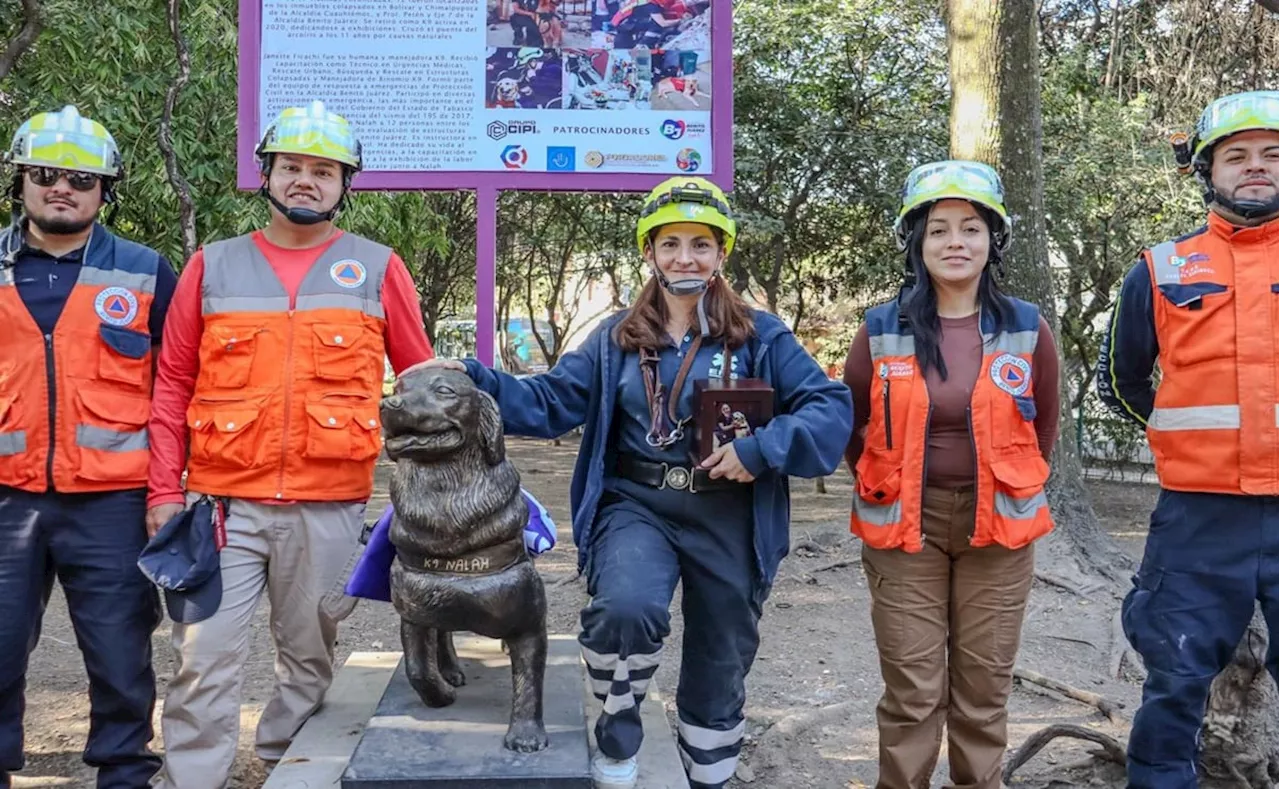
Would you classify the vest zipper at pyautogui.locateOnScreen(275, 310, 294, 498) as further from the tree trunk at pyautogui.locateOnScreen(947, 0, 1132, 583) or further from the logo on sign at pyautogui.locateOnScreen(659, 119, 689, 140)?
the tree trunk at pyautogui.locateOnScreen(947, 0, 1132, 583)

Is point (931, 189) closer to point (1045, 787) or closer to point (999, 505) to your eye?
point (999, 505)

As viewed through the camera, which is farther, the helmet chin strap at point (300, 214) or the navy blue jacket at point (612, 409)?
the helmet chin strap at point (300, 214)

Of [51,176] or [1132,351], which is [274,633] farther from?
[1132,351]

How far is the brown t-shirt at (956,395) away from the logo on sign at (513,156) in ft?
6.49


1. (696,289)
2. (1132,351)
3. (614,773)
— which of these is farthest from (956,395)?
(614,773)

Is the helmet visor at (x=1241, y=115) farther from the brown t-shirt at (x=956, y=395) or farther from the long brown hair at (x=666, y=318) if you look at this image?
the long brown hair at (x=666, y=318)

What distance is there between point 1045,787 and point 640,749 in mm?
1699

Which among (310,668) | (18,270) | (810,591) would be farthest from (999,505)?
(810,591)

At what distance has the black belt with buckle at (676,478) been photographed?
348cm

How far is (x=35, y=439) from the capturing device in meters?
3.58

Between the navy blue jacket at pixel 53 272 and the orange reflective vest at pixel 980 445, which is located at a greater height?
the navy blue jacket at pixel 53 272

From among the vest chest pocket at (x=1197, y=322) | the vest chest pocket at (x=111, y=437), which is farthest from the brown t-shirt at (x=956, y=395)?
the vest chest pocket at (x=111, y=437)

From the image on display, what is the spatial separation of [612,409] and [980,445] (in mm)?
1187

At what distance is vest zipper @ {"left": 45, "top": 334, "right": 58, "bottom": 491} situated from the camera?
3580 mm
